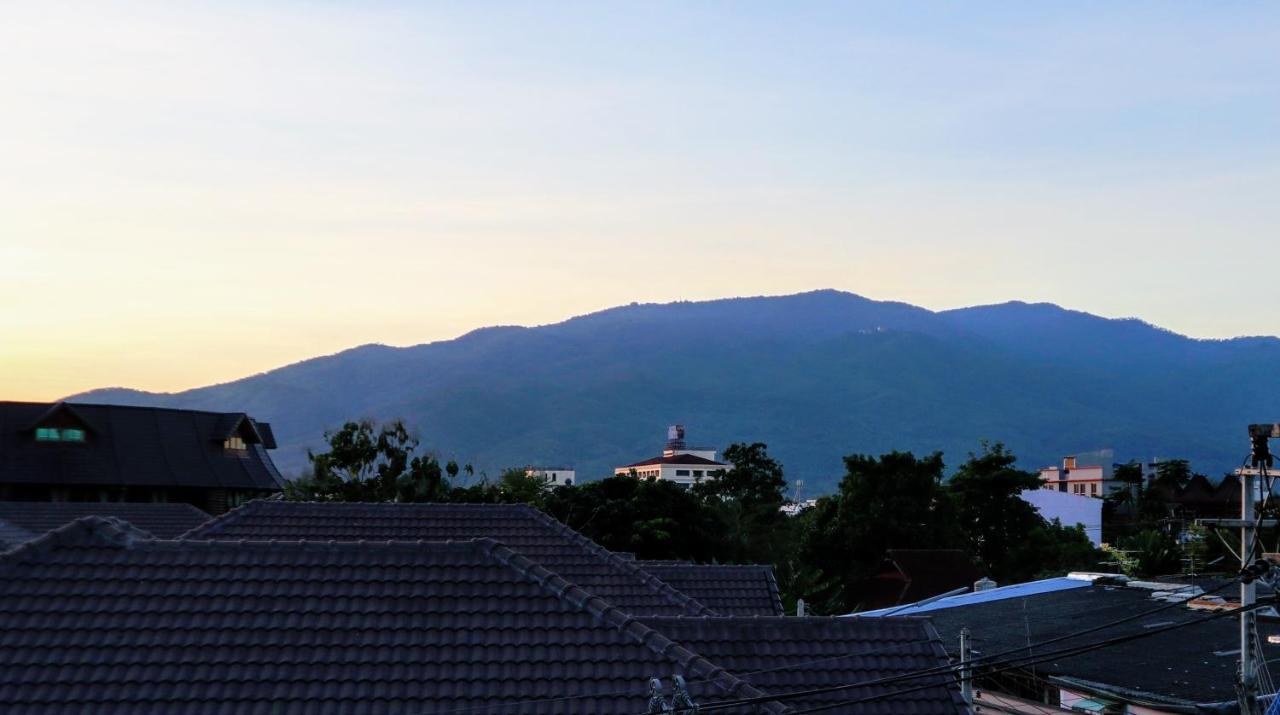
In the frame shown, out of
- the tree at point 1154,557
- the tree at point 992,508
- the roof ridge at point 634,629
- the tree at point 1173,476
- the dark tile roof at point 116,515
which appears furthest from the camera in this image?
the tree at point 1173,476

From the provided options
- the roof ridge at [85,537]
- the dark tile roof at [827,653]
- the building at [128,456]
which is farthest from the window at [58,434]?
the dark tile roof at [827,653]

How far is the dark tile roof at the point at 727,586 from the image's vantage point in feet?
78.8

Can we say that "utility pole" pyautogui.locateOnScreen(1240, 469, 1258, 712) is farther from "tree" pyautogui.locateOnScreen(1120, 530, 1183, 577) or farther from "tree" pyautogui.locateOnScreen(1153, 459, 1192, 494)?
"tree" pyautogui.locateOnScreen(1153, 459, 1192, 494)

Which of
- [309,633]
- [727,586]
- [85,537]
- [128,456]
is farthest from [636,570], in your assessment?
[128,456]

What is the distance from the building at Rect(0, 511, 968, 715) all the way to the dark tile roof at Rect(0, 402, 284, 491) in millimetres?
57406

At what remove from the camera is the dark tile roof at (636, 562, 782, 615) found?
78.8ft

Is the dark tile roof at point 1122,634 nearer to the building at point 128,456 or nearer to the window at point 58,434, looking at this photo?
the building at point 128,456

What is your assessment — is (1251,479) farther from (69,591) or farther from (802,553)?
(802,553)

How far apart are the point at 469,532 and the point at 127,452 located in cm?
5638

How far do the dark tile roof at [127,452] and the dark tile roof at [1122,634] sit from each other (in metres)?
49.6

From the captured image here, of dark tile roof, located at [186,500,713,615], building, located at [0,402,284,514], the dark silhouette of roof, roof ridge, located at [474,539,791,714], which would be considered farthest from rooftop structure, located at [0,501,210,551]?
the dark silhouette of roof

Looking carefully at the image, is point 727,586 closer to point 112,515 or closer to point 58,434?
point 112,515

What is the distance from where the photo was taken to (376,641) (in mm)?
13461

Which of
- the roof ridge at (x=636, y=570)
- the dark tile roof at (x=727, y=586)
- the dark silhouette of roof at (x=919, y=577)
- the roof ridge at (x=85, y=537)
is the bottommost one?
the dark silhouette of roof at (x=919, y=577)
